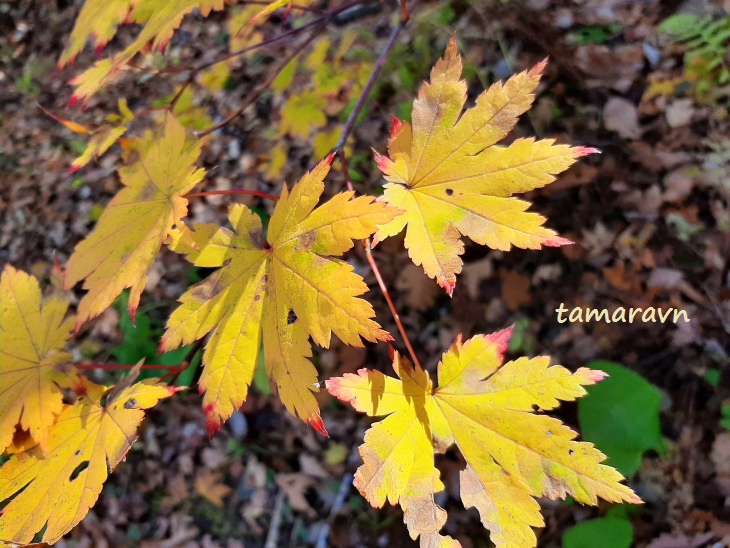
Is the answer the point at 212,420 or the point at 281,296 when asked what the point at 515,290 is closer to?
the point at 281,296

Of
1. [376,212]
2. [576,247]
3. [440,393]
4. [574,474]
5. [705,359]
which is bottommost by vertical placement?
[705,359]

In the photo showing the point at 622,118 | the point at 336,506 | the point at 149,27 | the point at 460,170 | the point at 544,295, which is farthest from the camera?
the point at 622,118

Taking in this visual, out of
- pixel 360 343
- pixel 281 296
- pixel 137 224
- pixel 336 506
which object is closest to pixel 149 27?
pixel 137 224

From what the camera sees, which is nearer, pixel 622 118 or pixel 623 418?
pixel 623 418

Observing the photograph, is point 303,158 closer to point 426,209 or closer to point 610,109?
point 610,109

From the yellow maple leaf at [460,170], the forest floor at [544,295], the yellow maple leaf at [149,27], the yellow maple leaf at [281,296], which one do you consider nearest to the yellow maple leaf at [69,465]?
the yellow maple leaf at [281,296]

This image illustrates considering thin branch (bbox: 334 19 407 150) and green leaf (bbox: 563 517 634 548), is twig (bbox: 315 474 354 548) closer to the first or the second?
green leaf (bbox: 563 517 634 548)

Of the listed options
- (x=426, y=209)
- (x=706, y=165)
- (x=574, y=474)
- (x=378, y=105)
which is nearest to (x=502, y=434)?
(x=574, y=474)

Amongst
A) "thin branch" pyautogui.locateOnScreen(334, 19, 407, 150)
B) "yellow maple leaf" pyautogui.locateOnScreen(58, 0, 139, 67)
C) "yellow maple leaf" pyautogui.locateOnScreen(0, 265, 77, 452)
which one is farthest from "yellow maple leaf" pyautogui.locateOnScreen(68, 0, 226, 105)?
"yellow maple leaf" pyautogui.locateOnScreen(0, 265, 77, 452)
